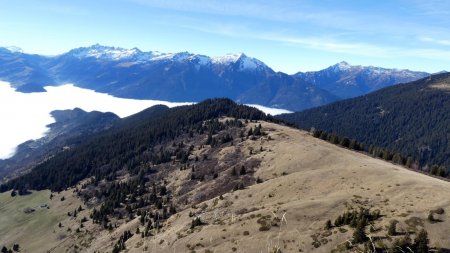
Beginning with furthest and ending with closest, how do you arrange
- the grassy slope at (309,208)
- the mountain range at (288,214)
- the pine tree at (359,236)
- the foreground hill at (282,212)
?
1. the grassy slope at (309,208)
2. the foreground hill at (282,212)
3. the mountain range at (288,214)
4. the pine tree at (359,236)

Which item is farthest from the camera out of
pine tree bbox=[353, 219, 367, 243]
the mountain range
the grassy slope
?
the grassy slope

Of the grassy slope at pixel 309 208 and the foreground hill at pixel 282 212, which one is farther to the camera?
the grassy slope at pixel 309 208

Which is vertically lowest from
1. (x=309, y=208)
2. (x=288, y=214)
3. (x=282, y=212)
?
(x=282, y=212)

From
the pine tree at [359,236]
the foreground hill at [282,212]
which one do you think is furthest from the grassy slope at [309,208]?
the pine tree at [359,236]

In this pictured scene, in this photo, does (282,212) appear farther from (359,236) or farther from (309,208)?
(359,236)

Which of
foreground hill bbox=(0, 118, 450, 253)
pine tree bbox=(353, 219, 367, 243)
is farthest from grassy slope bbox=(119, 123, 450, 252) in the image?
pine tree bbox=(353, 219, 367, 243)

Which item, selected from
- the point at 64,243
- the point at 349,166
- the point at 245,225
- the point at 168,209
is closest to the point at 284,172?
the point at 349,166

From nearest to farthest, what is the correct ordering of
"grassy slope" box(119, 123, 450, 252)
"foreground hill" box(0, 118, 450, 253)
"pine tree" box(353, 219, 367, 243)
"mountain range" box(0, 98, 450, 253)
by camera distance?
1. "pine tree" box(353, 219, 367, 243)
2. "mountain range" box(0, 98, 450, 253)
3. "foreground hill" box(0, 118, 450, 253)
4. "grassy slope" box(119, 123, 450, 252)

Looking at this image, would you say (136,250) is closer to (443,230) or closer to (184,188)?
(184,188)

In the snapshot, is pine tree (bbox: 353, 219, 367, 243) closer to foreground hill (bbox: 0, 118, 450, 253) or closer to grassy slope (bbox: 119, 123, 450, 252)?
foreground hill (bbox: 0, 118, 450, 253)

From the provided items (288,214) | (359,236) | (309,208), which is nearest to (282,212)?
(288,214)

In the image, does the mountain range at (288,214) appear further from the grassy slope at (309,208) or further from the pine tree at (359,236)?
the grassy slope at (309,208)
